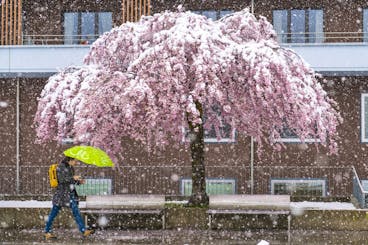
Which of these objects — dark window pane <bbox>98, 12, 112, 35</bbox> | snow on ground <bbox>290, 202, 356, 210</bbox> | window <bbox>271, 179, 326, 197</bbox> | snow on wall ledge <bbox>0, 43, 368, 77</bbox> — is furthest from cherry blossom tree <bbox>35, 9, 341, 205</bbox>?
dark window pane <bbox>98, 12, 112, 35</bbox>

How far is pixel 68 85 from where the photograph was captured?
18.4 meters

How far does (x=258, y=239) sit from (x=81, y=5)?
14.4 meters

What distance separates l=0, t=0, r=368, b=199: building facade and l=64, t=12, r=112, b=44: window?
36 millimetres

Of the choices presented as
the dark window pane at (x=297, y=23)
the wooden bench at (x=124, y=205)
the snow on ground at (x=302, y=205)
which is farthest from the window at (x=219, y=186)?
the wooden bench at (x=124, y=205)

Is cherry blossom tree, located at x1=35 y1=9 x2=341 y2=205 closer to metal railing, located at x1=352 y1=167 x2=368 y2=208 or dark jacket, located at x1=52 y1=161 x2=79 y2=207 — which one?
metal railing, located at x1=352 y1=167 x2=368 y2=208

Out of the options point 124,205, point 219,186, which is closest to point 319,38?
point 219,186

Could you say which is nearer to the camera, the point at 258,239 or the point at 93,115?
the point at 258,239

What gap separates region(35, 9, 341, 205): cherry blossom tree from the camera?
54.9ft

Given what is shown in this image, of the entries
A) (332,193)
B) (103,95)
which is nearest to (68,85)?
(103,95)

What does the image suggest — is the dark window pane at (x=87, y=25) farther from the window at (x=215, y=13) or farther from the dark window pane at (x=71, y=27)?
the window at (x=215, y=13)

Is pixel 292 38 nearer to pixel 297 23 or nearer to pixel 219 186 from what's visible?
pixel 297 23

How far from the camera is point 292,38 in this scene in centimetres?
2628

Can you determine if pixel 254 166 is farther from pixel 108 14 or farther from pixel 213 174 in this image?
pixel 108 14

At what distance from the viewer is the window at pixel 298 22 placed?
86.7 feet
